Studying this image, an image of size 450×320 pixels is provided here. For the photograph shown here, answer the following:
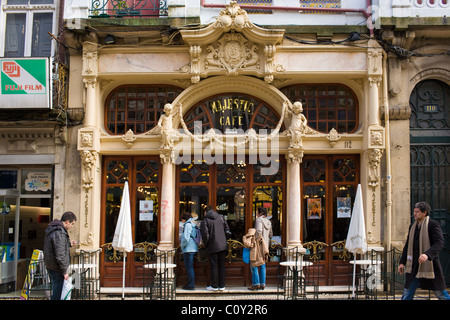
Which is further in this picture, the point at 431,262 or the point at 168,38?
the point at 168,38

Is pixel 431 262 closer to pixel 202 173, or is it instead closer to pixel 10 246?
pixel 202 173

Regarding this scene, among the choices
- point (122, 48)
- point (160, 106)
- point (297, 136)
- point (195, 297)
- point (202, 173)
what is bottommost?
point (195, 297)

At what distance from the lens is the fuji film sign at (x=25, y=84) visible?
12383 mm

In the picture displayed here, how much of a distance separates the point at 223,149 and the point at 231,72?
180cm

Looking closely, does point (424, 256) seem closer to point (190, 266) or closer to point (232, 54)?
point (190, 266)

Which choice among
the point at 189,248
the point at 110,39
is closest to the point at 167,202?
the point at 189,248

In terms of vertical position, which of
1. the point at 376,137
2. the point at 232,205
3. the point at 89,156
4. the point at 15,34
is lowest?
the point at 232,205

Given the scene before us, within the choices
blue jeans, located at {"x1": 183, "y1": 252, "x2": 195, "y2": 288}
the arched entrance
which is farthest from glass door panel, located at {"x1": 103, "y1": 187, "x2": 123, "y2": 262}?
blue jeans, located at {"x1": 183, "y1": 252, "x2": 195, "y2": 288}

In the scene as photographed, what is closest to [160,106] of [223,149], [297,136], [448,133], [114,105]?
[114,105]

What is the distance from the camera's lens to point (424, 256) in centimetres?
823

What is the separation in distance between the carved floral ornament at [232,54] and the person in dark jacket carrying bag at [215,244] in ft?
10.7

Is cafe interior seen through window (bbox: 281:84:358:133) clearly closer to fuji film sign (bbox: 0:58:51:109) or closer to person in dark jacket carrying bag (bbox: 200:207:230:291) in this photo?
person in dark jacket carrying bag (bbox: 200:207:230:291)

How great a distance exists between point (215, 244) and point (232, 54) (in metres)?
4.41

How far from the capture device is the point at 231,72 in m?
12.8
